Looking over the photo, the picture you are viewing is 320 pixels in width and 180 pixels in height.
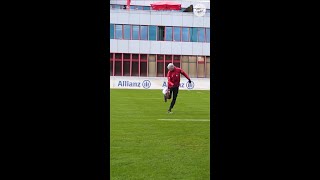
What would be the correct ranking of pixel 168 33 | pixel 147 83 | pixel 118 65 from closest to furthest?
pixel 147 83 → pixel 118 65 → pixel 168 33

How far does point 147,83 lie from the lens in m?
30.2

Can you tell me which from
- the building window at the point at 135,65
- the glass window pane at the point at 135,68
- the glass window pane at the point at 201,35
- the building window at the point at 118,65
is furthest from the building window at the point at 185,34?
the building window at the point at 118,65

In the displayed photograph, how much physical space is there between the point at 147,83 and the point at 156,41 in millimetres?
4013

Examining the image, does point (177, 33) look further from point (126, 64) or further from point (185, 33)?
point (126, 64)

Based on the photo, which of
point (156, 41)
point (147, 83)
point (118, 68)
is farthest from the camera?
point (156, 41)

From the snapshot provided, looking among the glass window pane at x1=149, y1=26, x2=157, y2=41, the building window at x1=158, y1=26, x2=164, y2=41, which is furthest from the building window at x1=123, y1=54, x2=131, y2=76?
the building window at x1=158, y1=26, x2=164, y2=41

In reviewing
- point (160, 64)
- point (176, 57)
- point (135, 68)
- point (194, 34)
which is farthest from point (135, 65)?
point (194, 34)

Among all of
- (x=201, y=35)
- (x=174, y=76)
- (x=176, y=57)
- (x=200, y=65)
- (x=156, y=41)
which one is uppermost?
(x=201, y=35)

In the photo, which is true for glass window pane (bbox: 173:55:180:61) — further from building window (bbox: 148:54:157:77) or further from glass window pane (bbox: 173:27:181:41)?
building window (bbox: 148:54:157:77)

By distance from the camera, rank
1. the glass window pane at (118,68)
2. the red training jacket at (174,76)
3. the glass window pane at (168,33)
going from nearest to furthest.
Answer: the red training jacket at (174,76)
the glass window pane at (118,68)
the glass window pane at (168,33)

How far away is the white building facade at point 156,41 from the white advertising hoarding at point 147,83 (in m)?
1.38

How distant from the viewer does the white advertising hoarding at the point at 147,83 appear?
96.3 ft

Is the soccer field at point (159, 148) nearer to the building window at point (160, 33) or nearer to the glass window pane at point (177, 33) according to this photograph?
the building window at point (160, 33)
